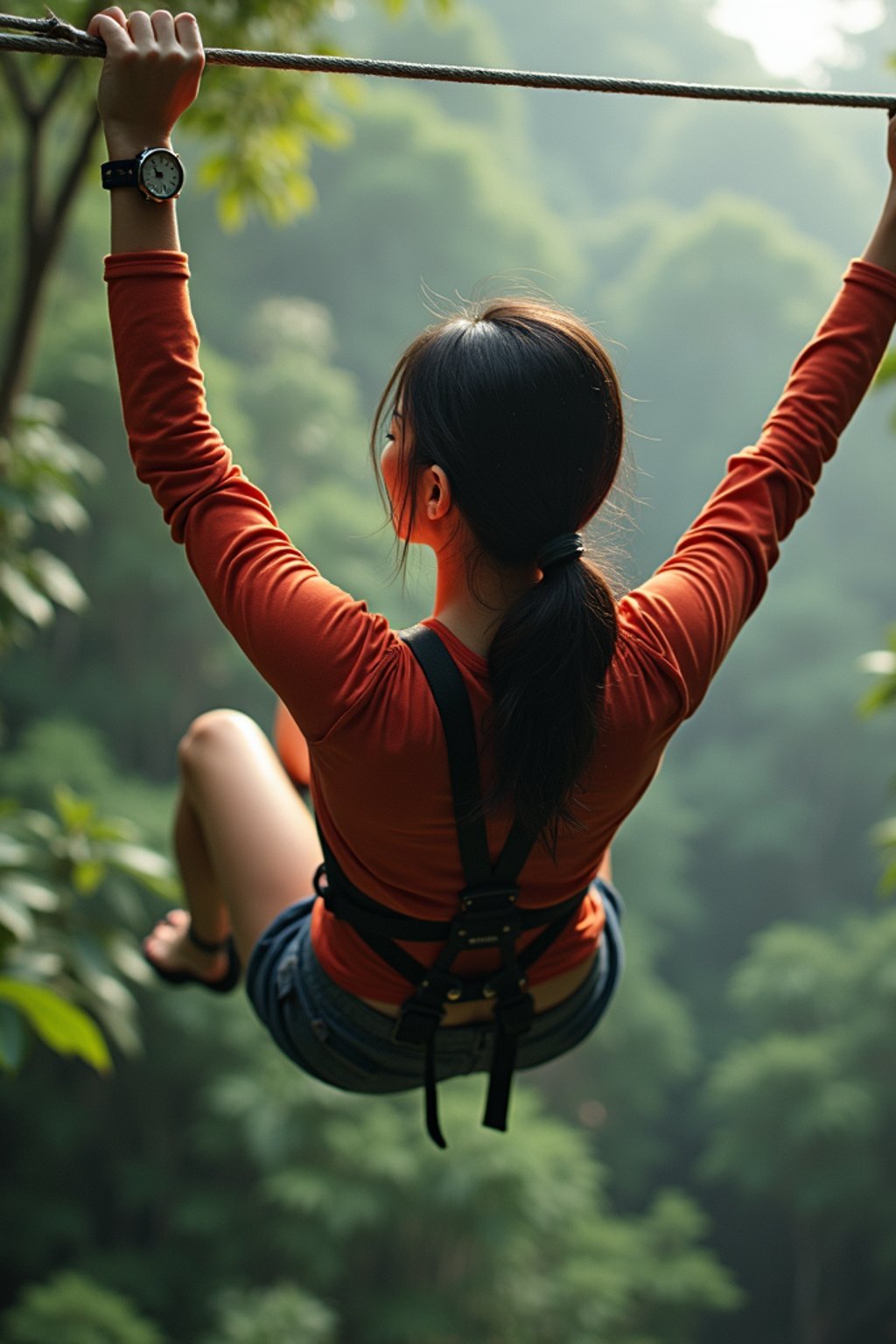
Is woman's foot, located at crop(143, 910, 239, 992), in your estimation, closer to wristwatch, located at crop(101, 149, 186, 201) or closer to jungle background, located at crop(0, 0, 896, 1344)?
jungle background, located at crop(0, 0, 896, 1344)

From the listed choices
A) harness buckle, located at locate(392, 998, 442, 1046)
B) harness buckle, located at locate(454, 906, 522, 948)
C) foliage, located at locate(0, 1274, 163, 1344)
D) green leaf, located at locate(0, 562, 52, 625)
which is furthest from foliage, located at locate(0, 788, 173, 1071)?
foliage, located at locate(0, 1274, 163, 1344)

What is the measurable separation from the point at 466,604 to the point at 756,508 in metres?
0.26

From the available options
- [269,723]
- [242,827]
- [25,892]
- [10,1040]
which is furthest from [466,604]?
[269,723]

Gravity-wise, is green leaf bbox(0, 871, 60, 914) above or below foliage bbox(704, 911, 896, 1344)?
below

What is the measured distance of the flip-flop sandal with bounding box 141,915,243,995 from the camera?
164 cm

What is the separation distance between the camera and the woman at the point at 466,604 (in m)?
0.94

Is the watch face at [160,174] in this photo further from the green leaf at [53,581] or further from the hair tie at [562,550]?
the green leaf at [53,581]

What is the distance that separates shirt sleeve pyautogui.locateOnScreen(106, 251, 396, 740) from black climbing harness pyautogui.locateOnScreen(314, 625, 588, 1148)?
0.07m

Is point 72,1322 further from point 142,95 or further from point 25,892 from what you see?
point 142,95

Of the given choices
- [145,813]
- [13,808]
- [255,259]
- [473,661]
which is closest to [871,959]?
[145,813]

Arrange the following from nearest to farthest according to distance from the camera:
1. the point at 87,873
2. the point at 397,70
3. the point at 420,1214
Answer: the point at 397,70 → the point at 87,873 → the point at 420,1214

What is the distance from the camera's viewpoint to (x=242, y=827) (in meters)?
1.40

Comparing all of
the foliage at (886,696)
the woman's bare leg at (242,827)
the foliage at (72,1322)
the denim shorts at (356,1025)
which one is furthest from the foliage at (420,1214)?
the denim shorts at (356,1025)

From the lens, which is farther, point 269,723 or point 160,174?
point 269,723
